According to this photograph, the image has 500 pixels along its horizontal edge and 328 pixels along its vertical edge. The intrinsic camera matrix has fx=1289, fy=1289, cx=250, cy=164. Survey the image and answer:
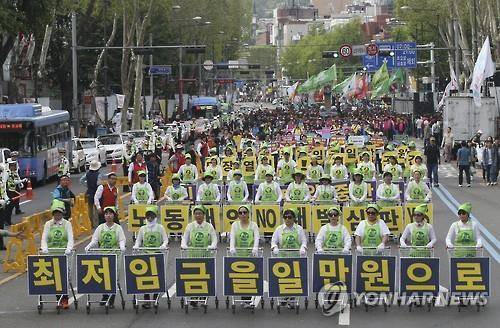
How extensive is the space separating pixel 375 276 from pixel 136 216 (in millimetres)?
8611

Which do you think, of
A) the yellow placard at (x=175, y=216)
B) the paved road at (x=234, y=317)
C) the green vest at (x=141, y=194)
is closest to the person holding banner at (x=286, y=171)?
the green vest at (x=141, y=194)

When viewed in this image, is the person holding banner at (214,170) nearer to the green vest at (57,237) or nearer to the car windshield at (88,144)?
the green vest at (57,237)

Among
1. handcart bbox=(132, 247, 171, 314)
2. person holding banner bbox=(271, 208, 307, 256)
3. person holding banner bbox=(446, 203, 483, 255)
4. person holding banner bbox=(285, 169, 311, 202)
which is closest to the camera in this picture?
handcart bbox=(132, 247, 171, 314)

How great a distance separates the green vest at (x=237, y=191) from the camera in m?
24.5

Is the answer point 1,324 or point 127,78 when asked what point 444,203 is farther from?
point 127,78

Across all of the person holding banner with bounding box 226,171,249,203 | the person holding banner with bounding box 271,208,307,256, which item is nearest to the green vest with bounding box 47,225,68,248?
the person holding banner with bounding box 271,208,307,256

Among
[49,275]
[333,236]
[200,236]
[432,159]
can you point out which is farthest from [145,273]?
[432,159]

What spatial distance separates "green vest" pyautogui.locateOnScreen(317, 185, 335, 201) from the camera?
2355 centimetres

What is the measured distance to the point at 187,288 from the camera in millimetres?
16156

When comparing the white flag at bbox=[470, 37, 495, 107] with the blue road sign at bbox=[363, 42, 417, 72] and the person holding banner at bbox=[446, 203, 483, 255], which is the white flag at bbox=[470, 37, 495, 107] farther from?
the person holding banner at bbox=[446, 203, 483, 255]

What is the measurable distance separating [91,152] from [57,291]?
36.4 m

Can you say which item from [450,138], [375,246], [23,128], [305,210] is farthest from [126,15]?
[375,246]

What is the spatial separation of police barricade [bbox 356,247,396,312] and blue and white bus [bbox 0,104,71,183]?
26.7 metres

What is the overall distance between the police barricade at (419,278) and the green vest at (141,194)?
885 cm
